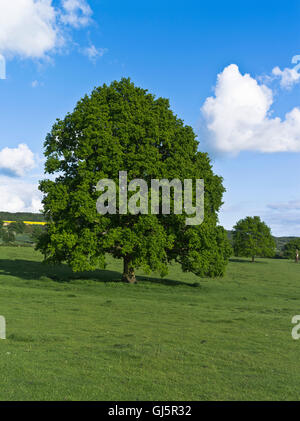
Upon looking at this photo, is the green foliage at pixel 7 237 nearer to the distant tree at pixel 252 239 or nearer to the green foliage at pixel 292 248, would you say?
the distant tree at pixel 252 239

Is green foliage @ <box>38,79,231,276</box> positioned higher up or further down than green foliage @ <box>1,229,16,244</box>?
higher up

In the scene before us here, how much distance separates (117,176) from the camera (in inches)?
1256

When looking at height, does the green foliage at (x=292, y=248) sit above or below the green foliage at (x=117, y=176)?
below

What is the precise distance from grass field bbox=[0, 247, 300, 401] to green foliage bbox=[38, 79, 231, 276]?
21.3ft

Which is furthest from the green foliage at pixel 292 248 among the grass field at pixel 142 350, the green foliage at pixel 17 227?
the grass field at pixel 142 350

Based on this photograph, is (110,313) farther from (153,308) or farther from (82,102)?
(82,102)

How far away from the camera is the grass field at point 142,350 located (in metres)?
9.12

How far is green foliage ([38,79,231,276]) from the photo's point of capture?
102ft

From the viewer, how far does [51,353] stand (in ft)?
38.9

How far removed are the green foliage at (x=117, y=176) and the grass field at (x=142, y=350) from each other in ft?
21.3

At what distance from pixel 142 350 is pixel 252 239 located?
8763cm

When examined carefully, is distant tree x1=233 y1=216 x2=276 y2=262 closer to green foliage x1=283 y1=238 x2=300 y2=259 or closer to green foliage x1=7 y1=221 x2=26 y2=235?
green foliage x1=283 y1=238 x2=300 y2=259

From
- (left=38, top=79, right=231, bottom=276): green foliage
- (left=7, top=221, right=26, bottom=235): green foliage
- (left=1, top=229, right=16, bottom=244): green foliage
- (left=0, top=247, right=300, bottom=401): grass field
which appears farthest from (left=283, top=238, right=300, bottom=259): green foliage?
(left=0, top=247, right=300, bottom=401): grass field
